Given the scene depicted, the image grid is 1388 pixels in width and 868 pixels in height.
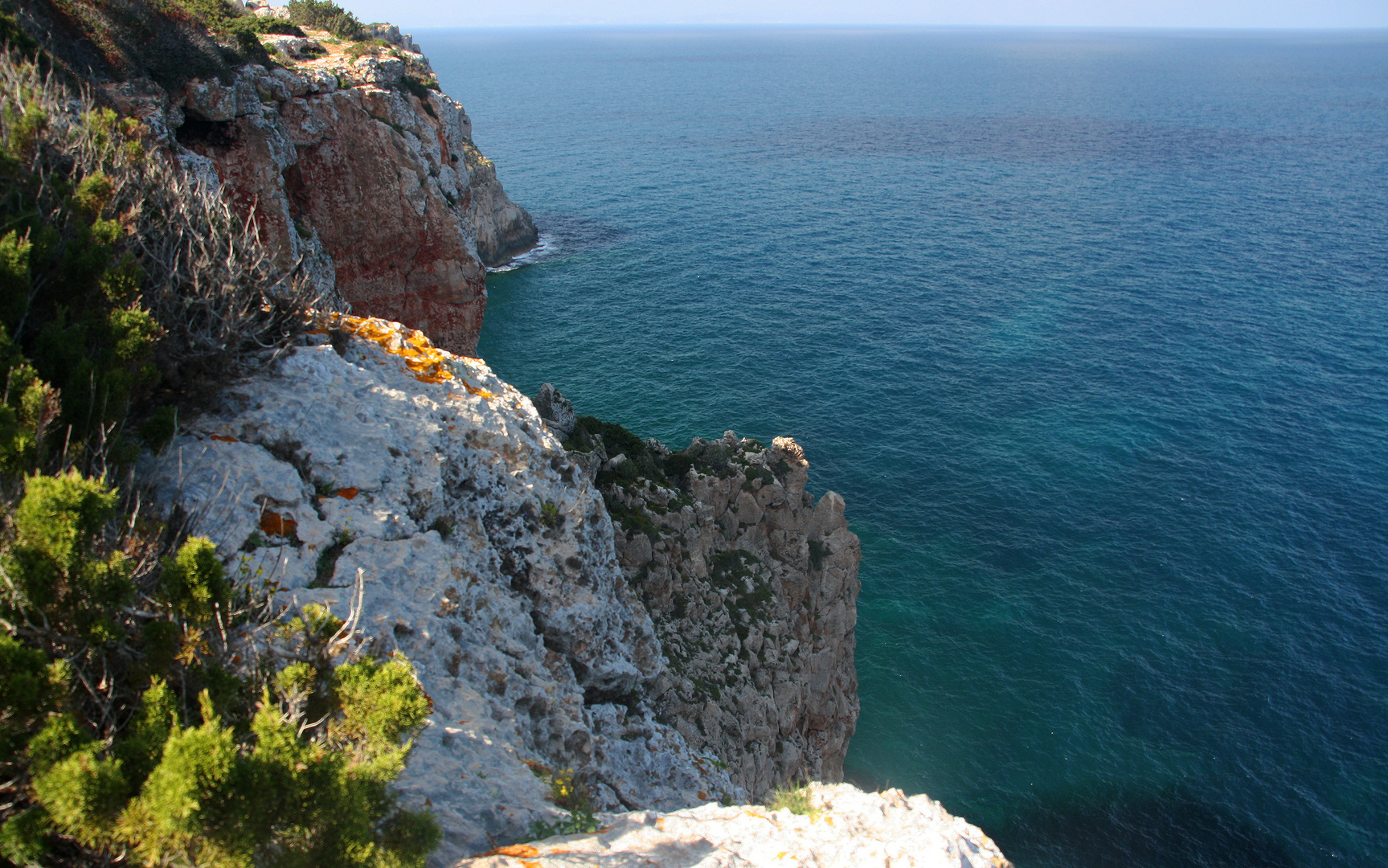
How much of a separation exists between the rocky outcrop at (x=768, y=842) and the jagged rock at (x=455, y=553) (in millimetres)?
1228

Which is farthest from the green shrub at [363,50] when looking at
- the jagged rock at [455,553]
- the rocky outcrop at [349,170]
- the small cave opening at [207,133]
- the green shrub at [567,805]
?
the green shrub at [567,805]

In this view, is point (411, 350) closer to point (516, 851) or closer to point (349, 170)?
point (516, 851)

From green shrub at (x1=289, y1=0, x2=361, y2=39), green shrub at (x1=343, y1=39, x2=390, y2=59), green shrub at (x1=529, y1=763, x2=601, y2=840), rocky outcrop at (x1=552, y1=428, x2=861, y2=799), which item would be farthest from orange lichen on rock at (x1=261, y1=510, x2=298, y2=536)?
green shrub at (x1=289, y1=0, x2=361, y2=39)

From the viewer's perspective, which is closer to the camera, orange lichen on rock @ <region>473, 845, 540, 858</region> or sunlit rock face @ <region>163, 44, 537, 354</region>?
orange lichen on rock @ <region>473, 845, 540, 858</region>

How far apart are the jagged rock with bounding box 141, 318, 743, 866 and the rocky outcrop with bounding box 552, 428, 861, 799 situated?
4497mm

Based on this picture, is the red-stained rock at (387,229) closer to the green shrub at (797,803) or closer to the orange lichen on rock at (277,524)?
the orange lichen on rock at (277,524)

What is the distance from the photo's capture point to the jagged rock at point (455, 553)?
41.3 feet


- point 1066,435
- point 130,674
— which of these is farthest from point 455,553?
point 1066,435

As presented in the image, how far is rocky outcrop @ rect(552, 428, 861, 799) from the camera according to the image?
89.5 feet

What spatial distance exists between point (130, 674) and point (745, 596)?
26.1 m

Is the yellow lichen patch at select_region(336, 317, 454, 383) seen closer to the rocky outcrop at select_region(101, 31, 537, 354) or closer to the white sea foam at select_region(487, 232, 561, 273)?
the rocky outcrop at select_region(101, 31, 537, 354)

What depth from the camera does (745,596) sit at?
1291 inches

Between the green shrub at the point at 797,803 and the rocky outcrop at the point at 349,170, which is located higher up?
the rocky outcrop at the point at 349,170

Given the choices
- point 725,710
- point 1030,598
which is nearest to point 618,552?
point 725,710
